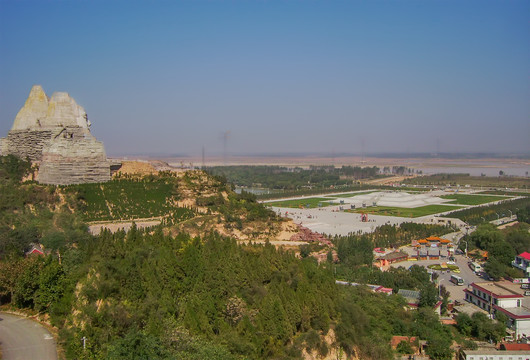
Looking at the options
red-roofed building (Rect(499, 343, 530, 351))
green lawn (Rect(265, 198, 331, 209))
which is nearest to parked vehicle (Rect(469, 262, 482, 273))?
red-roofed building (Rect(499, 343, 530, 351))

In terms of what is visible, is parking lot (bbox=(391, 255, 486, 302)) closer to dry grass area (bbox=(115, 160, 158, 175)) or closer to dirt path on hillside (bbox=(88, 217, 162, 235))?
dirt path on hillside (bbox=(88, 217, 162, 235))

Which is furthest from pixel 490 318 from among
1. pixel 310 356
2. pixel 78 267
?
pixel 78 267

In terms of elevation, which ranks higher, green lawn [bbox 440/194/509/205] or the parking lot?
green lawn [bbox 440/194/509/205]

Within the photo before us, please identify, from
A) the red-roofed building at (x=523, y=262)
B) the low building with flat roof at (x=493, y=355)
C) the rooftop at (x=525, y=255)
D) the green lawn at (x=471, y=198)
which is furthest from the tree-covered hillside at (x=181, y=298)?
the green lawn at (x=471, y=198)

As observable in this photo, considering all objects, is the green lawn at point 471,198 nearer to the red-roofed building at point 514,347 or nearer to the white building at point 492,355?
the red-roofed building at point 514,347

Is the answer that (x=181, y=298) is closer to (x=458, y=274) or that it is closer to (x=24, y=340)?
(x=24, y=340)

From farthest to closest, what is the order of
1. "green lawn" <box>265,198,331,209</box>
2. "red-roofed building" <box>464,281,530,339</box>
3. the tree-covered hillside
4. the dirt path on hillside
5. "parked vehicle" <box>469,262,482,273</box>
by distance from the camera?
"green lawn" <box>265,198,331,209</box>
"parked vehicle" <box>469,262,482,273</box>
the dirt path on hillside
"red-roofed building" <box>464,281,530,339</box>
the tree-covered hillside

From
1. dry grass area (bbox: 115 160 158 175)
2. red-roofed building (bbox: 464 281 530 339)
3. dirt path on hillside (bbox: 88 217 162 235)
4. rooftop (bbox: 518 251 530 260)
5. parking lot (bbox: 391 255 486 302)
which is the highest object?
dry grass area (bbox: 115 160 158 175)
